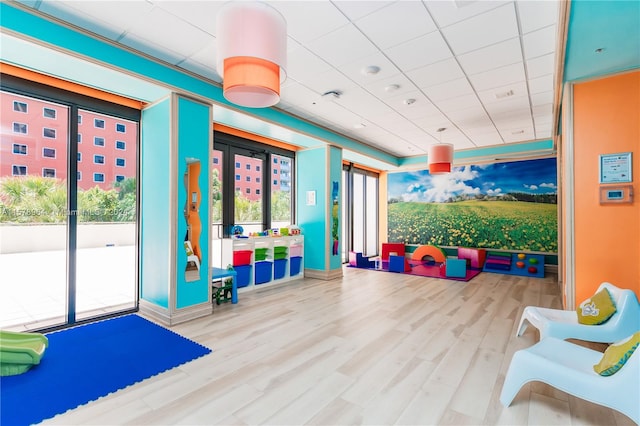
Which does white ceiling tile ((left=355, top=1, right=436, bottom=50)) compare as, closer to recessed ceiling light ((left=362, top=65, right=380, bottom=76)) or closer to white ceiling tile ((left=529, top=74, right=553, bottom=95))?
recessed ceiling light ((left=362, top=65, right=380, bottom=76))

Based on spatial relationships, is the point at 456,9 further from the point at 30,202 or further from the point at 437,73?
the point at 30,202

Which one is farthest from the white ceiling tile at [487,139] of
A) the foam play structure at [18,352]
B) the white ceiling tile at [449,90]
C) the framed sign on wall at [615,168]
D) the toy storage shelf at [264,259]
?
the foam play structure at [18,352]

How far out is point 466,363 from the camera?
3090 mm

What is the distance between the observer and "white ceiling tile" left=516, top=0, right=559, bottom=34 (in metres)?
2.81

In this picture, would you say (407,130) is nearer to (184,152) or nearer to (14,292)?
(184,152)

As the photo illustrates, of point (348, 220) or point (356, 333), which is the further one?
point (348, 220)

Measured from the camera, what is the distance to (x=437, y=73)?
4.19 m

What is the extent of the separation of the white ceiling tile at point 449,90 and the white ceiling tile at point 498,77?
0.37 feet

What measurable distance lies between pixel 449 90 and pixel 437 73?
26.7 inches

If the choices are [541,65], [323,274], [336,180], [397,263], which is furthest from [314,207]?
[541,65]

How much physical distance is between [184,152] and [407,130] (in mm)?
4684

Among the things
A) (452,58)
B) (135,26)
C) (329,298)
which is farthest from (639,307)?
(135,26)

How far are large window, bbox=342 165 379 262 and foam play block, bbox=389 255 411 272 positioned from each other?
1.75 metres

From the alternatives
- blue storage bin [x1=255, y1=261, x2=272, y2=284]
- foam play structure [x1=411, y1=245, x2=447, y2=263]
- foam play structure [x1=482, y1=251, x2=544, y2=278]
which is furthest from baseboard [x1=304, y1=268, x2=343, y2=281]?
foam play structure [x1=482, y1=251, x2=544, y2=278]
